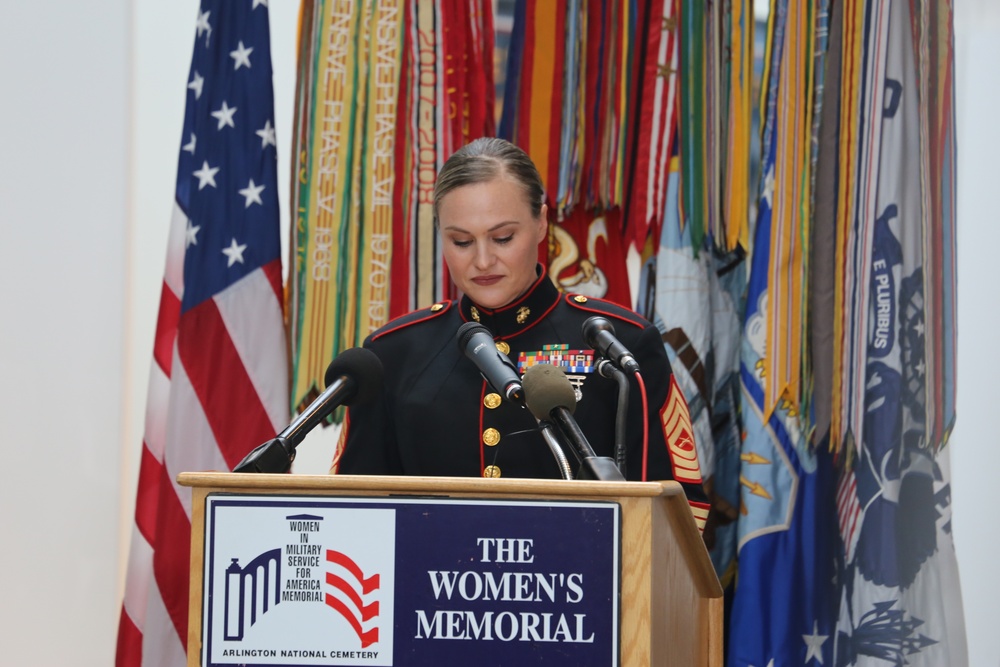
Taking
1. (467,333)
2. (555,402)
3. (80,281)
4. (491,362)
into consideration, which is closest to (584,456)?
(555,402)

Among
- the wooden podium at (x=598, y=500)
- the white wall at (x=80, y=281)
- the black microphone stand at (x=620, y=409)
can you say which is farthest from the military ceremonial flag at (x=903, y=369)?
the white wall at (x=80, y=281)

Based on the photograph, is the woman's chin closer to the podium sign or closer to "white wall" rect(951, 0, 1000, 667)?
the podium sign

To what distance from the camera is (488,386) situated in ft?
6.01

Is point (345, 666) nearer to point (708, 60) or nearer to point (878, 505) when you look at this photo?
point (878, 505)

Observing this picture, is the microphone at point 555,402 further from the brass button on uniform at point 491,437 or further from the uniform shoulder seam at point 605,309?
the uniform shoulder seam at point 605,309

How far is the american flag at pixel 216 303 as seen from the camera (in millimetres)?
2811

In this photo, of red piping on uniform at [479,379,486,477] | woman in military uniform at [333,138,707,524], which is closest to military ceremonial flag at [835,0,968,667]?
woman in military uniform at [333,138,707,524]

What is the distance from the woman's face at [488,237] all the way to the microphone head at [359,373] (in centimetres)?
36

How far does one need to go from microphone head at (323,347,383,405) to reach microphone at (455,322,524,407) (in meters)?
0.13

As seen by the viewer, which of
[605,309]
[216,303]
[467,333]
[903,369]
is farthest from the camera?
[216,303]

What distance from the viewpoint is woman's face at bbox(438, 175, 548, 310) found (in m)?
1.84

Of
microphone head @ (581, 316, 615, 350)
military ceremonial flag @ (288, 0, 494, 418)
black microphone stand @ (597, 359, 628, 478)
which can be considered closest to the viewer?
black microphone stand @ (597, 359, 628, 478)

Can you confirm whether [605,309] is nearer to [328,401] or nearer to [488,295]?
[488,295]

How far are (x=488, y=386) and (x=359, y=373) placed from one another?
0.35 metres
